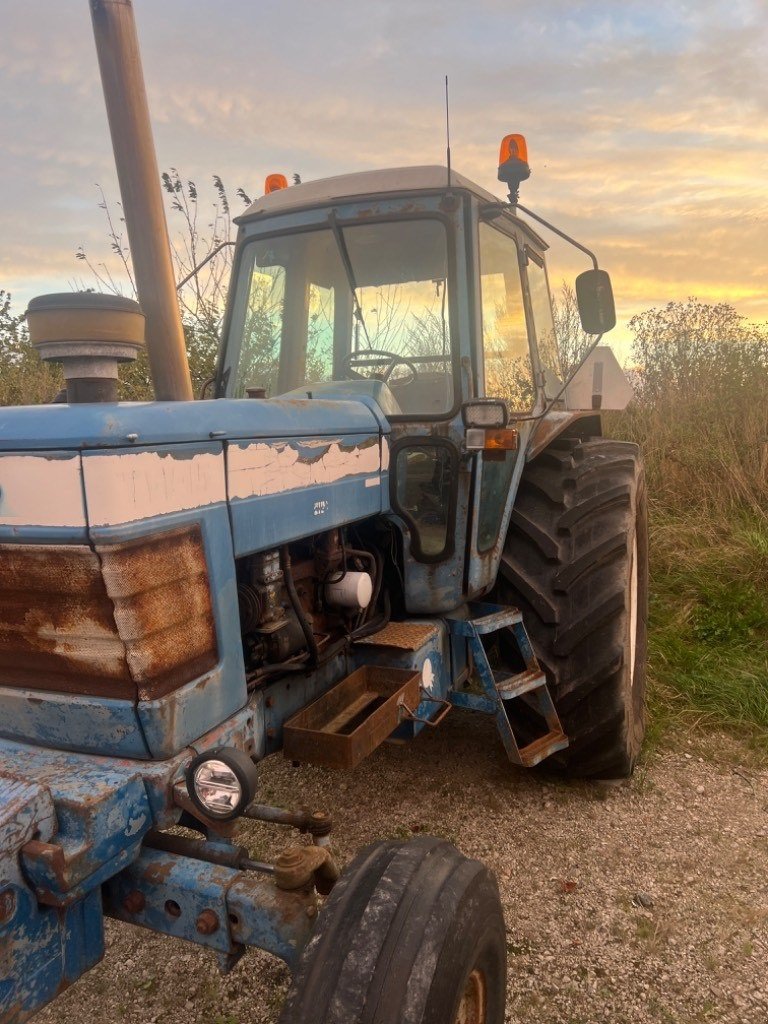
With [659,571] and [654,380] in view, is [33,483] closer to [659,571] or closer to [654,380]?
[659,571]

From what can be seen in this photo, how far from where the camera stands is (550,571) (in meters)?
2.80

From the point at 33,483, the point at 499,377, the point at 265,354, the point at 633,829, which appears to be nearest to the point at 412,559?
the point at 499,377

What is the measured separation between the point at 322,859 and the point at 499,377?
6.14 ft

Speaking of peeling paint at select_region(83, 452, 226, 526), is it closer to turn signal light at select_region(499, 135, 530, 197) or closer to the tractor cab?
the tractor cab

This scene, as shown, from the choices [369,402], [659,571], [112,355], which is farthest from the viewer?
[659,571]

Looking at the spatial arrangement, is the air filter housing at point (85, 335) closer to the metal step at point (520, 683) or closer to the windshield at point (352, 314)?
the windshield at point (352, 314)

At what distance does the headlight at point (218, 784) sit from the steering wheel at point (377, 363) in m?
1.57

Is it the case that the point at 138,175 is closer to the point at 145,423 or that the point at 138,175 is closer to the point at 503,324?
the point at 503,324

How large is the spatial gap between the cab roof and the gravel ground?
2149 millimetres

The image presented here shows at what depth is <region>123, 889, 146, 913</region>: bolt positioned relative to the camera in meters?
1.52

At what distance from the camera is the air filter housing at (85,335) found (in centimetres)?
168

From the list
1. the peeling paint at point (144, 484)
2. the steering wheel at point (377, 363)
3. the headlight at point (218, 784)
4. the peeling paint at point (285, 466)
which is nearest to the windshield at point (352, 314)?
the steering wheel at point (377, 363)

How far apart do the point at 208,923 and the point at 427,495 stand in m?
1.53

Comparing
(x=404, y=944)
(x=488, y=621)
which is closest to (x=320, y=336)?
(x=488, y=621)
